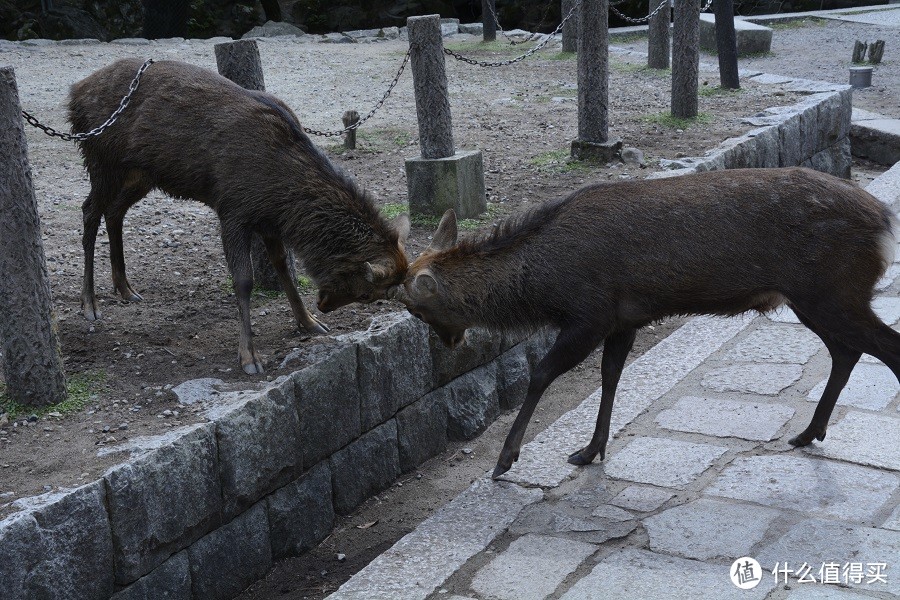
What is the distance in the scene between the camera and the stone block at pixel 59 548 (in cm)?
303

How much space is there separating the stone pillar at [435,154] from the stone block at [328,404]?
2366 mm

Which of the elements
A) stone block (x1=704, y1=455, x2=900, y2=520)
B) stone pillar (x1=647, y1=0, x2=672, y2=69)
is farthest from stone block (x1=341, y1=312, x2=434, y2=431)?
stone pillar (x1=647, y1=0, x2=672, y2=69)

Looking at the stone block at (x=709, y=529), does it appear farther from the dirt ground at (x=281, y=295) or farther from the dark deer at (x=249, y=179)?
the dark deer at (x=249, y=179)

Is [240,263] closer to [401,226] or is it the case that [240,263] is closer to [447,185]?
[401,226]

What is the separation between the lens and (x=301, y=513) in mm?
4281

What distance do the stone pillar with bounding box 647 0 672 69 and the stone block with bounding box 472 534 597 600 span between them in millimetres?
10637

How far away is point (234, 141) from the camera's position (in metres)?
4.67

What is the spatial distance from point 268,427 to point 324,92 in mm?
8695

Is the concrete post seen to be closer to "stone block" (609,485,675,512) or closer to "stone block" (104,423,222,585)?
"stone block" (609,485,675,512)

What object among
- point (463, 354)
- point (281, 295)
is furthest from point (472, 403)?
point (281, 295)

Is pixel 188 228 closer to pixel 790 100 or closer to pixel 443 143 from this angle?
pixel 443 143

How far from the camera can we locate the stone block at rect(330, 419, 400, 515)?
4520 millimetres

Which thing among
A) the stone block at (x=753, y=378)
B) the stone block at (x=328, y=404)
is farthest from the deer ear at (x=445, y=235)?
the stone block at (x=753, y=378)

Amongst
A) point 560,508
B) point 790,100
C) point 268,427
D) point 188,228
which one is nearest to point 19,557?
point 268,427
